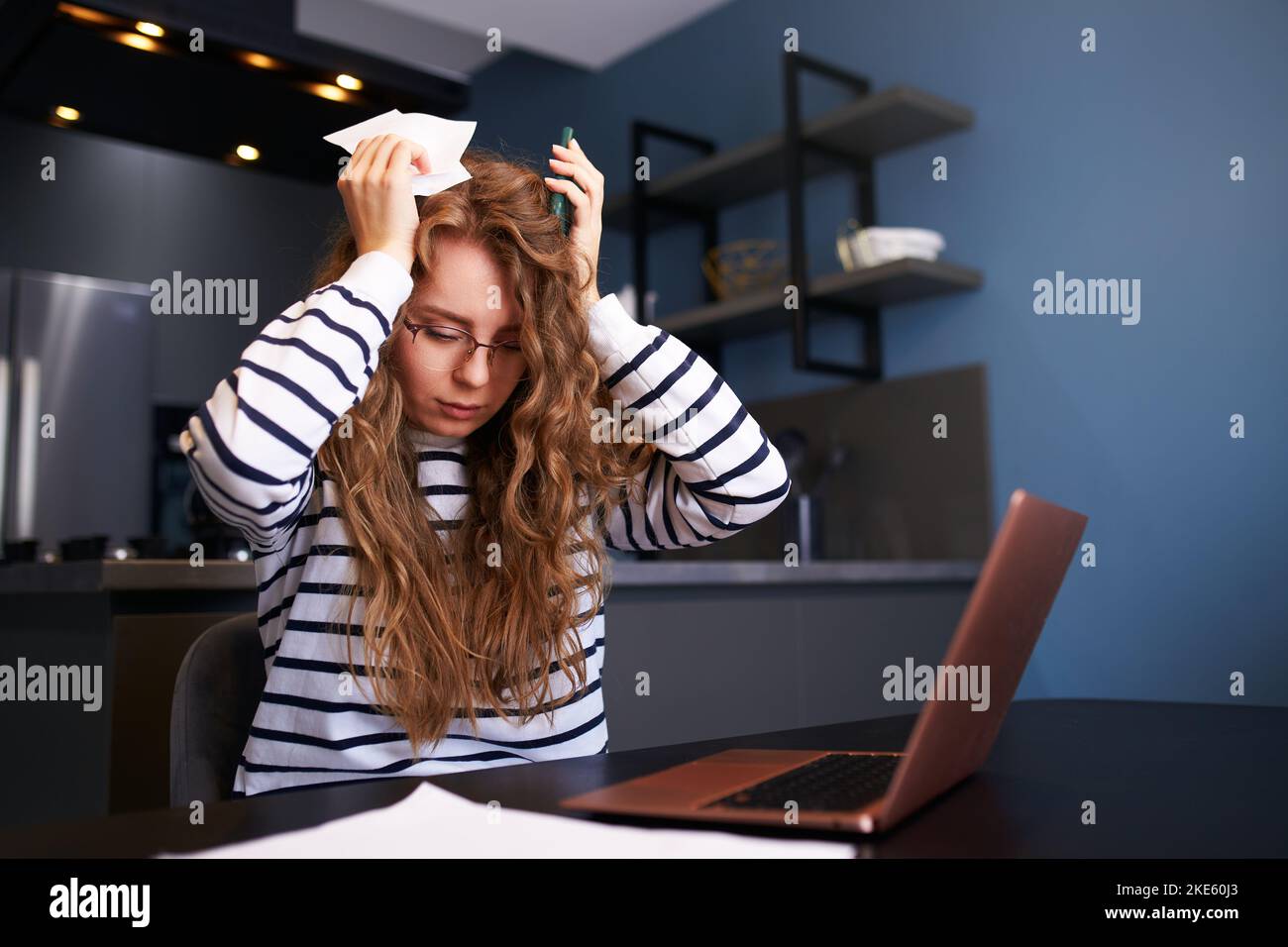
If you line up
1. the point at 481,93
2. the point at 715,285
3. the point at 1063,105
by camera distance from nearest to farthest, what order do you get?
the point at 1063,105 < the point at 715,285 < the point at 481,93

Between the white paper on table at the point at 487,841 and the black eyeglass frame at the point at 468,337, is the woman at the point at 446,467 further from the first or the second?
the white paper on table at the point at 487,841

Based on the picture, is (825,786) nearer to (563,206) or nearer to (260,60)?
(563,206)

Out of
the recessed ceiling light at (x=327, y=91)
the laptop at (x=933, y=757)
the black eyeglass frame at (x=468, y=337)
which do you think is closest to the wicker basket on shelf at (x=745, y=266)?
the recessed ceiling light at (x=327, y=91)

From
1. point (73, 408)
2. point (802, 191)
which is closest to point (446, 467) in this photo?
point (802, 191)

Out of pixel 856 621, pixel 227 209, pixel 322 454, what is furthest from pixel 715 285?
pixel 322 454

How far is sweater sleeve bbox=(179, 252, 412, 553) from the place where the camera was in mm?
824

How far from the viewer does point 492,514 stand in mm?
1016

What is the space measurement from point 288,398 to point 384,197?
0.20 meters

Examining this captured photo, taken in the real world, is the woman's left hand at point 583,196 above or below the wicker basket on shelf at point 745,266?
below

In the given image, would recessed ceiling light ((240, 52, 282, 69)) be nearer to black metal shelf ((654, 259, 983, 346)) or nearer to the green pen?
the green pen

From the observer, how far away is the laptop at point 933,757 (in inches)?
19.3

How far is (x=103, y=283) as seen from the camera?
327cm

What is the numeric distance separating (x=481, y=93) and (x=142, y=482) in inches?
69.2
